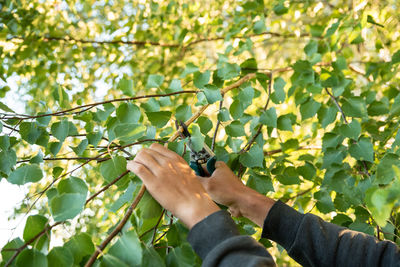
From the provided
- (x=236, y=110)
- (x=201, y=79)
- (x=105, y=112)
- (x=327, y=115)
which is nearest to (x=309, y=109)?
(x=327, y=115)

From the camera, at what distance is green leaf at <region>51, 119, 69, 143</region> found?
83 centimetres

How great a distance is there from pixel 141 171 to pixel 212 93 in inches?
12.3

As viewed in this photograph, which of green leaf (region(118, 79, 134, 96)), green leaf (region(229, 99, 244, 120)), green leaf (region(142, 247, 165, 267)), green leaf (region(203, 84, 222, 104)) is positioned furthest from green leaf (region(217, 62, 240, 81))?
green leaf (region(142, 247, 165, 267))

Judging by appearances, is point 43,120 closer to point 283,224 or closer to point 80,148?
point 80,148

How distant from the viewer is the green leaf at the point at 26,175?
0.73 meters

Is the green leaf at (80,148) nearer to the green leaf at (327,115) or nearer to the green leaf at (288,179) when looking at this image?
the green leaf at (288,179)

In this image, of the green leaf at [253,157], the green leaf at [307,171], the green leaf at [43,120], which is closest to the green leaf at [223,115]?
the green leaf at [253,157]

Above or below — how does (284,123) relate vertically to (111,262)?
below

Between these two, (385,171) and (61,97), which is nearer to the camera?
(385,171)

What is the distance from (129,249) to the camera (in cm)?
57

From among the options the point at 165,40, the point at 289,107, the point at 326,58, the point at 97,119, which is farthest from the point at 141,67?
the point at 97,119

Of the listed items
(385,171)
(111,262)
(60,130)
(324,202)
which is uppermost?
(60,130)

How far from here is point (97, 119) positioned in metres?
Answer: 0.91

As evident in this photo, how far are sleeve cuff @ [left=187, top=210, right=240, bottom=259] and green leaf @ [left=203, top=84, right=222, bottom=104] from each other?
341mm
